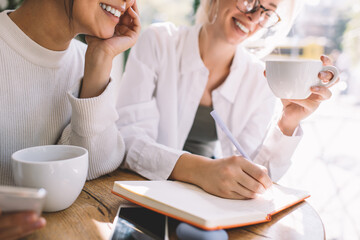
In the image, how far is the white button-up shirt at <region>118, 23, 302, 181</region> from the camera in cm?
124

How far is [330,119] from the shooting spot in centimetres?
365

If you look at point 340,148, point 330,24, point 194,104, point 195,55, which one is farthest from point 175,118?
point 330,24

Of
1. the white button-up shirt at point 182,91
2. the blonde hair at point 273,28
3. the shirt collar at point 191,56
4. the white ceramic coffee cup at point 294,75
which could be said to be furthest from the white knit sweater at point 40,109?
the blonde hair at point 273,28

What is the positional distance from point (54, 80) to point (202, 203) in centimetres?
62

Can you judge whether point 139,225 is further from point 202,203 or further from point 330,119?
point 330,119

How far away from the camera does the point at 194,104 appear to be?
1378mm

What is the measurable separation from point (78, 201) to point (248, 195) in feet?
1.30

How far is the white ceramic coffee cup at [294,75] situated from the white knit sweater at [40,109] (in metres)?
0.46

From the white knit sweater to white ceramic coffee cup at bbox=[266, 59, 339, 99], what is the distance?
46 centimetres

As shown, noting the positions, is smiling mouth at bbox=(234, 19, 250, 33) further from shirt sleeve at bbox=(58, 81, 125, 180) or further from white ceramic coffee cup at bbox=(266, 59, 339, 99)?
shirt sleeve at bbox=(58, 81, 125, 180)

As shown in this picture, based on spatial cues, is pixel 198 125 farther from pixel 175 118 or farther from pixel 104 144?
pixel 104 144

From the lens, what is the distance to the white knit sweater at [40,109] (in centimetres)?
82

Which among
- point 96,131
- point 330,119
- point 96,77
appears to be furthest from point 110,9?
point 330,119

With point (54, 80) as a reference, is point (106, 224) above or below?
below
